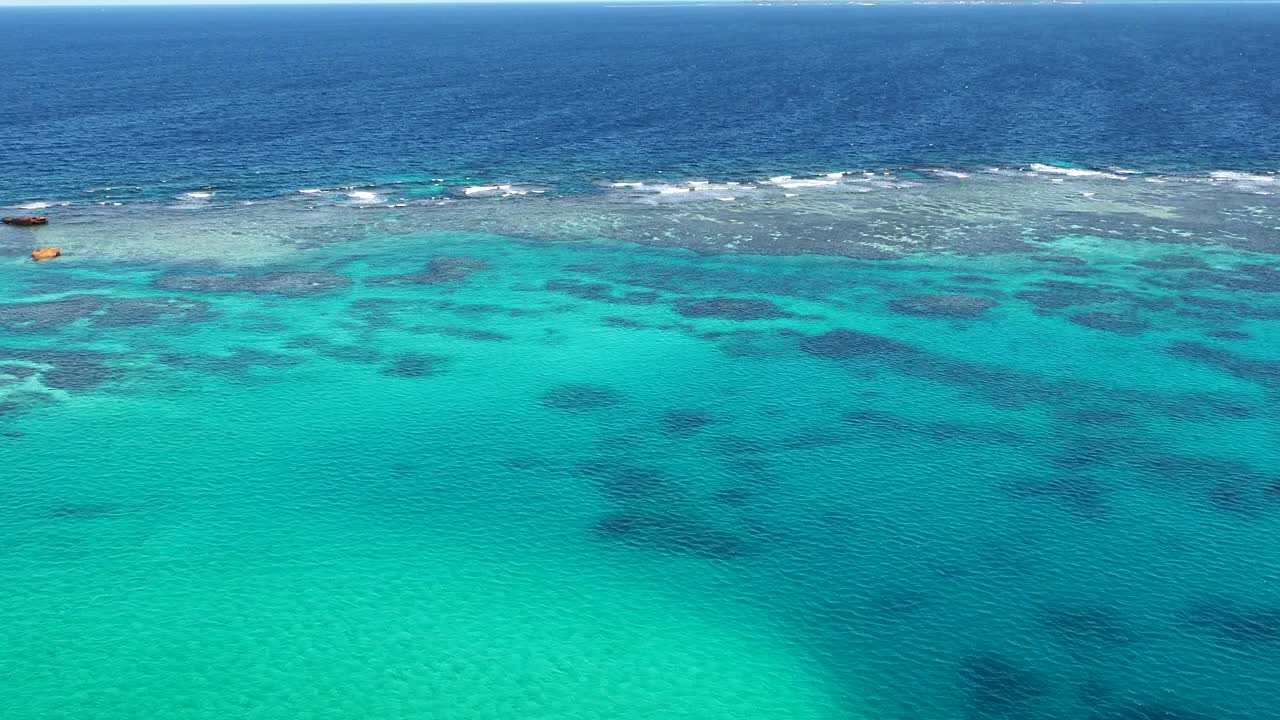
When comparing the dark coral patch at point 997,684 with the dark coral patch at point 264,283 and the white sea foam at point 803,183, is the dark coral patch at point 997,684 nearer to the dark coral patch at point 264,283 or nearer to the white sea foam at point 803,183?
the dark coral patch at point 264,283

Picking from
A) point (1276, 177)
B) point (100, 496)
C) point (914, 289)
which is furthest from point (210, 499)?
point (1276, 177)

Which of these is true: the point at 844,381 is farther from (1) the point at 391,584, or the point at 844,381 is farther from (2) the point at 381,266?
(2) the point at 381,266

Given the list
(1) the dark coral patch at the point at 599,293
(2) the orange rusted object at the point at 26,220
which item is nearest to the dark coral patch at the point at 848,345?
(1) the dark coral patch at the point at 599,293

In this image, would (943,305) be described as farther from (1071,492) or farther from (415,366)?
(415,366)

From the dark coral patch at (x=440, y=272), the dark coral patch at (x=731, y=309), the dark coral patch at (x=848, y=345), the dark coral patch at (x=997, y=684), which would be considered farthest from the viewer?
the dark coral patch at (x=440, y=272)

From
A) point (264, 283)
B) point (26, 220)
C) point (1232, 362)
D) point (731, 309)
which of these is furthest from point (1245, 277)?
point (26, 220)

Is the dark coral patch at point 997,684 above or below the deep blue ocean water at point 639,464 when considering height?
below

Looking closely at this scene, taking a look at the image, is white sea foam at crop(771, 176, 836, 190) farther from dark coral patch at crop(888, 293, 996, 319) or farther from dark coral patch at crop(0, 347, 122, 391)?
dark coral patch at crop(0, 347, 122, 391)
